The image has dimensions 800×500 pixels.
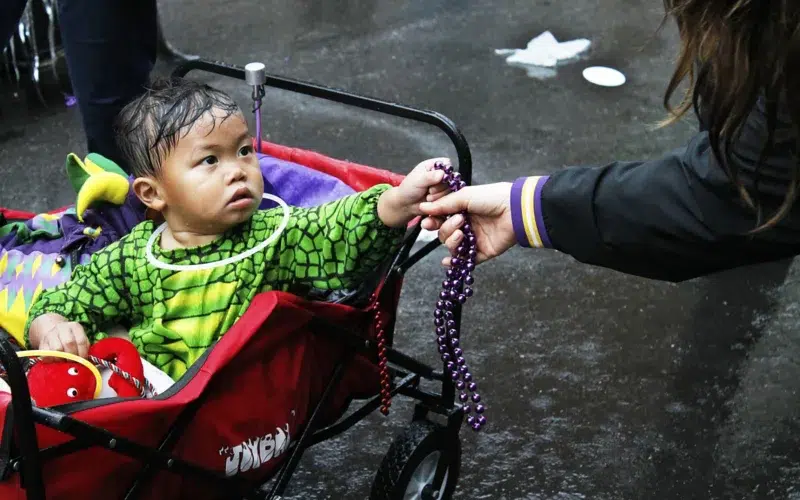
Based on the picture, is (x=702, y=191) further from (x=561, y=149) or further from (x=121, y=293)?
(x=561, y=149)

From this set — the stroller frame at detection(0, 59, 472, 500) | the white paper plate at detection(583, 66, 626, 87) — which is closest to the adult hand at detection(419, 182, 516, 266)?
the stroller frame at detection(0, 59, 472, 500)

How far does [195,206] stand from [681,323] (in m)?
1.75

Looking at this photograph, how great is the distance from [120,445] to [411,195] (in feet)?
2.10

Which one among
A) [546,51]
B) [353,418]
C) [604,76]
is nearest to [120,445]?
[353,418]

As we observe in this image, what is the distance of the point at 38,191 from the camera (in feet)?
12.2

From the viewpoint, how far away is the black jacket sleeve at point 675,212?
1400mm

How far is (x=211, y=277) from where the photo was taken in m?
1.77

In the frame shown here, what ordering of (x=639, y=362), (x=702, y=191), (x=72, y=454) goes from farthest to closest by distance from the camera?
1. (x=639, y=362)
2. (x=702, y=191)
3. (x=72, y=454)

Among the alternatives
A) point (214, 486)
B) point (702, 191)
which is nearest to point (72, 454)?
point (214, 486)

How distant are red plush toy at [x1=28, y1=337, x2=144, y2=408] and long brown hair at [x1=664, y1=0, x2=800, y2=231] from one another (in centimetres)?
100

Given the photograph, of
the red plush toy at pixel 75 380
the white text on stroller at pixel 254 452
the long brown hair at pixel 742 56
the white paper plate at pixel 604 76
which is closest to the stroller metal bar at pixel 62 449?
the red plush toy at pixel 75 380

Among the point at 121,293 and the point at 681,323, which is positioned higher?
the point at 121,293

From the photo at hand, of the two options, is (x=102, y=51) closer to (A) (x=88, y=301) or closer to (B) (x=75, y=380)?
(A) (x=88, y=301)

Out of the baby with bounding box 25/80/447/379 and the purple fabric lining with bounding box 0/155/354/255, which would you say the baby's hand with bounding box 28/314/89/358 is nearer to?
the baby with bounding box 25/80/447/379
